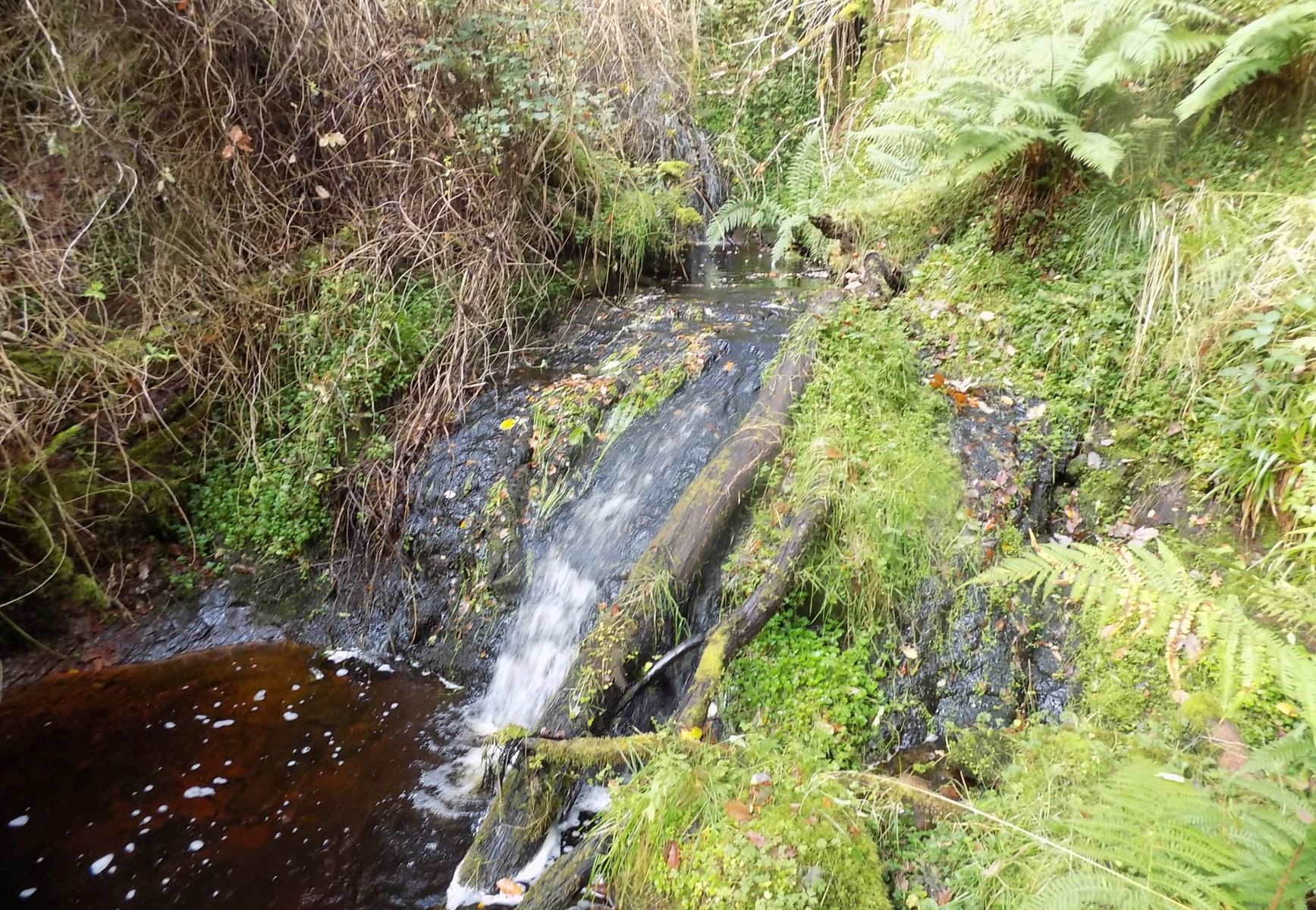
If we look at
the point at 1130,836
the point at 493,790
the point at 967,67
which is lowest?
the point at 493,790

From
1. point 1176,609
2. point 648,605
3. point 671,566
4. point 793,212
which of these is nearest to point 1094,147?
point 1176,609

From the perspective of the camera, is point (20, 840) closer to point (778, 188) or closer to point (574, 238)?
point (574, 238)

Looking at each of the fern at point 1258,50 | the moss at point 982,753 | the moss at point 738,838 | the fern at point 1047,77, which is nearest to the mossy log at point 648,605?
the moss at point 738,838

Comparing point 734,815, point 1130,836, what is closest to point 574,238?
point 734,815

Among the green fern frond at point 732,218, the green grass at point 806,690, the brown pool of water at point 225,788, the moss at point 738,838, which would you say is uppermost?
the green fern frond at point 732,218

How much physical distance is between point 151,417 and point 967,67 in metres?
6.30

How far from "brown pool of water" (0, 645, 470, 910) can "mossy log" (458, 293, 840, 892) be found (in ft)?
1.31

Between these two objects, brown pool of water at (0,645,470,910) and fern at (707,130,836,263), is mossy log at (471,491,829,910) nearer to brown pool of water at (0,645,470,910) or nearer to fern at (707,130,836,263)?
brown pool of water at (0,645,470,910)

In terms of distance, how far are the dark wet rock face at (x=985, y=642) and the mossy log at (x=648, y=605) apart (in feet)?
3.67

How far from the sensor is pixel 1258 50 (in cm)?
314

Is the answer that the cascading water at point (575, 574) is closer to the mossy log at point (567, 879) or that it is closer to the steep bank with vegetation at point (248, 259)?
the mossy log at point (567, 879)

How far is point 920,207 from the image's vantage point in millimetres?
5148

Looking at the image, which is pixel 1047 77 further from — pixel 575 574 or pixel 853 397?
pixel 575 574

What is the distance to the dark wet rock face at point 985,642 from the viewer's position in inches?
123
